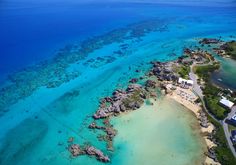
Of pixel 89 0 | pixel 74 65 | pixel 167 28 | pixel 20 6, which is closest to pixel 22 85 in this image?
pixel 74 65

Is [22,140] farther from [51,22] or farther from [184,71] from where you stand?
[51,22]

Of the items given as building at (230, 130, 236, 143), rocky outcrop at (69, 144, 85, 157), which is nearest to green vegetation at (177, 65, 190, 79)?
building at (230, 130, 236, 143)

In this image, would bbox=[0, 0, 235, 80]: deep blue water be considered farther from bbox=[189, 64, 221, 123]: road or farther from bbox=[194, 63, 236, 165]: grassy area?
bbox=[194, 63, 236, 165]: grassy area

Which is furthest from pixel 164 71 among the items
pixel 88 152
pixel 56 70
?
pixel 88 152

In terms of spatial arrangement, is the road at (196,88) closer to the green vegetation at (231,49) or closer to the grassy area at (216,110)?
the grassy area at (216,110)

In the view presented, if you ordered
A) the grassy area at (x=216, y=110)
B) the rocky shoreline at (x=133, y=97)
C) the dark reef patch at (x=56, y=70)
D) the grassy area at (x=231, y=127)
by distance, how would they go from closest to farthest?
1. the grassy area at (x=216, y=110)
2. the rocky shoreline at (x=133, y=97)
3. the grassy area at (x=231, y=127)
4. the dark reef patch at (x=56, y=70)

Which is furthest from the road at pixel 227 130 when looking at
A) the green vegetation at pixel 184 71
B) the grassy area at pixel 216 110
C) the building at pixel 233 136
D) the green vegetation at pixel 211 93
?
the green vegetation at pixel 184 71

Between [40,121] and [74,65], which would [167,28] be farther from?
[40,121]
